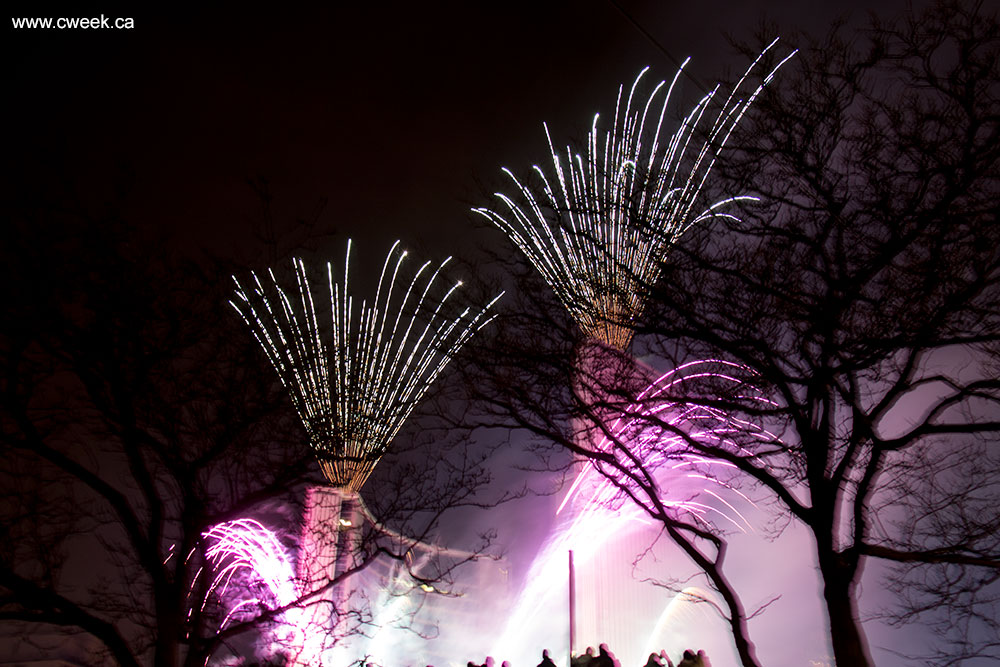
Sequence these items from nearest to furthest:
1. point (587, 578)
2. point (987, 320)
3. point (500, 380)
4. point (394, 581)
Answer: point (987, 320)
point (500, 380)
point (587, 578)
point (394, 581)

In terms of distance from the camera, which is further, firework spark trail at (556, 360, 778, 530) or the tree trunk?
firework spark trail at (556, 360, 778, 530)

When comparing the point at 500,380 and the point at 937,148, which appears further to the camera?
the point at 500,380

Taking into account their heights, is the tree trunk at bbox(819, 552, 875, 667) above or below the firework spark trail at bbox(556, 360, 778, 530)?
below

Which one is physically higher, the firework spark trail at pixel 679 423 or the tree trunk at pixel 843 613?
the firework spark trail at pixel 679 423

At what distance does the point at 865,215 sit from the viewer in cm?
847

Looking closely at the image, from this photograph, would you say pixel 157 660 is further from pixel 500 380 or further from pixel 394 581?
pixel 394 581

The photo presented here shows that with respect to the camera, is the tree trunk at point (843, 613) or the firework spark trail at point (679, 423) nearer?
the tree trunk at point (843, 613)

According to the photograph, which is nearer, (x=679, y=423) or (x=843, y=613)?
(x=843, y=613)

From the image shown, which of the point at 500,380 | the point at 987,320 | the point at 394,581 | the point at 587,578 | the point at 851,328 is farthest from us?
the point at 394,581

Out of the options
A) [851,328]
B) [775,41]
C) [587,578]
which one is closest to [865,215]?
[851,328]

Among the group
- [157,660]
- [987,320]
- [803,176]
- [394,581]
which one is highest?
[803,176]

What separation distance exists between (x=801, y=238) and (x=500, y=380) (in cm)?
446

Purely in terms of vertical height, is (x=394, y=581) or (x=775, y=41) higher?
(x=775, y=41)

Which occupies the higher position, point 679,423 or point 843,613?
point 679,423
